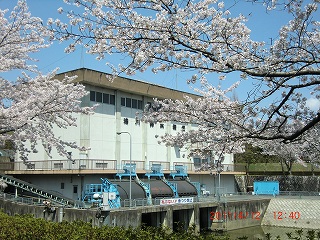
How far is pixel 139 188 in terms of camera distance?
107ft

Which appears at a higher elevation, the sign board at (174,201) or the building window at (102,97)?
the building window at (102,97)

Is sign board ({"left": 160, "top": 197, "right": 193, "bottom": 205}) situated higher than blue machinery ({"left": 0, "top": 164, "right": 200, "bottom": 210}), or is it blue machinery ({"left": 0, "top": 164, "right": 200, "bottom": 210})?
blue machinery ({"left": 0, "top": 164, "right": 200, "bottom": 210})

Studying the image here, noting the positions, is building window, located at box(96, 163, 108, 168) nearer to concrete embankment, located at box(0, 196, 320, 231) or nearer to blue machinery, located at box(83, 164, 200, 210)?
blue machinery, located at box(83, 164, 200, 210)

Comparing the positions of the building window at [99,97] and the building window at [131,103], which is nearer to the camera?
the building window at [99,97]

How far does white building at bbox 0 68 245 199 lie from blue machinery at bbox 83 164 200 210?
3.52 feet

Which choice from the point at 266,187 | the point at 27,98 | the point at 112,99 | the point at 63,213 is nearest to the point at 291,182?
the point at 266,187

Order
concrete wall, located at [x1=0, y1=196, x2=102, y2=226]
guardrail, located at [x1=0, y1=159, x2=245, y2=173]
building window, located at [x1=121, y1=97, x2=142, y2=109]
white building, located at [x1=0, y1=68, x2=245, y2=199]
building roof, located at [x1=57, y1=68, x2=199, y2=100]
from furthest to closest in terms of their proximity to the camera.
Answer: building window, located at [x1=121, y1=97, x2=142, y2=109] < white building, located at [x1=0, y1=68, x2=245, y2=199] < building roof, located at [x1=57, y1=68, x2=199, y2=100] < guardrail, located at [x1=0, y1=159, x2=245, y2=173] < concrete wall, located at [x1=0, y1=196, x2=102, y2=226]

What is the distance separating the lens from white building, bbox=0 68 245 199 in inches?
1328

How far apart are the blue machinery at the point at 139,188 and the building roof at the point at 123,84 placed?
708cm

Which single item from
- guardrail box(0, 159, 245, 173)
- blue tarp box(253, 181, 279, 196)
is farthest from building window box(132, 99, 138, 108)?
blue tarp box(253, 181, 279, 196)

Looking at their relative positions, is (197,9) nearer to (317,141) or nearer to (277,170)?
(317,141)

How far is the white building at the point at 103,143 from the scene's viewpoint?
111 ft

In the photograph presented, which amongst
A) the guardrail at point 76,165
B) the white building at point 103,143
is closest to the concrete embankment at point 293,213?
the white building at point 103,143

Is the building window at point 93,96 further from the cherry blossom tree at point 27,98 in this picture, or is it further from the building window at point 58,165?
the cherry blossom tree at point 27,98
